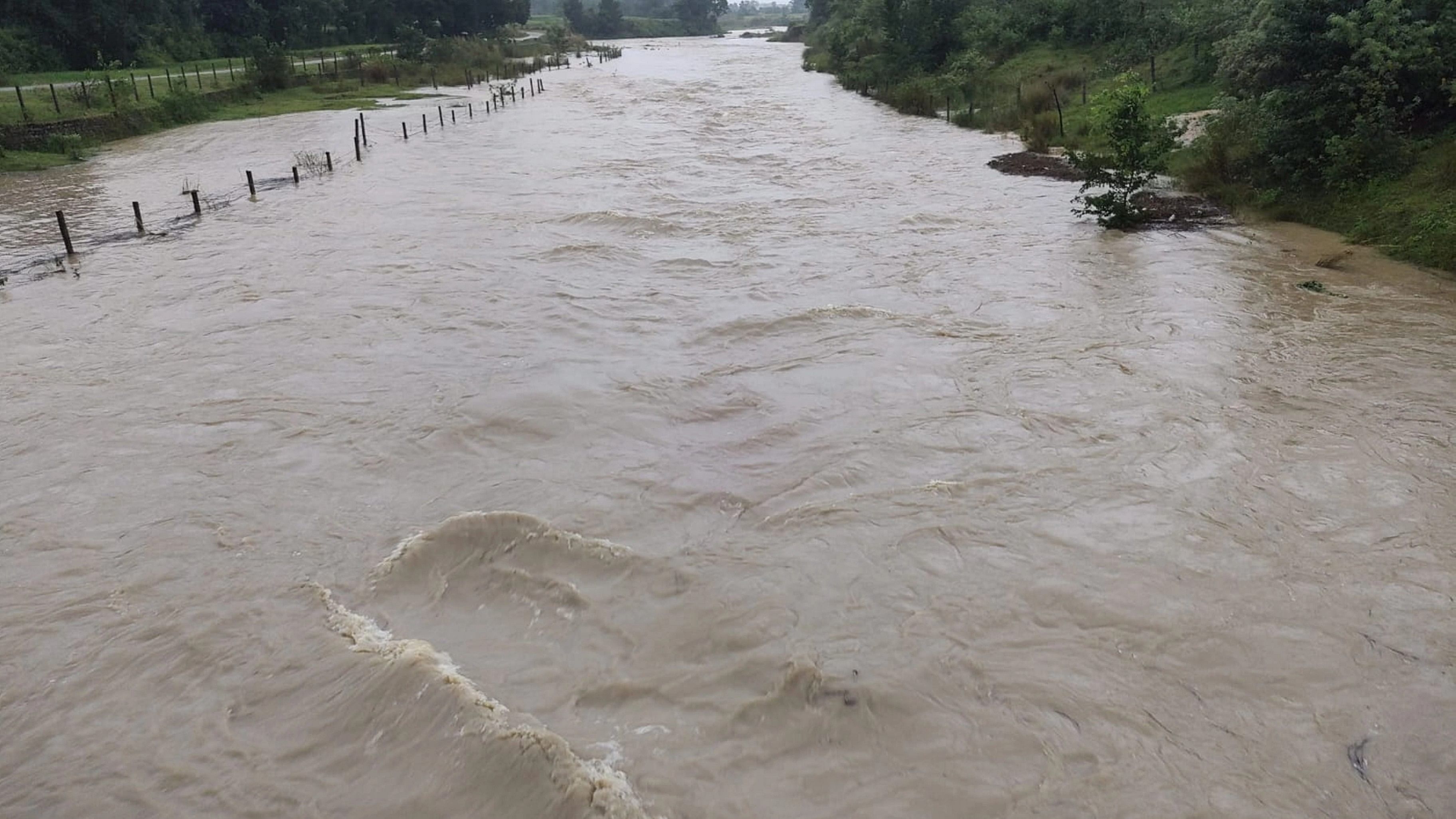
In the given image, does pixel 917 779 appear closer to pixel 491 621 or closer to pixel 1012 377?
pixel 491 621

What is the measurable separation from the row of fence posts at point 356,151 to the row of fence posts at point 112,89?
6796mm

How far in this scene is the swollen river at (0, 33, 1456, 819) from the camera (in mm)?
4973

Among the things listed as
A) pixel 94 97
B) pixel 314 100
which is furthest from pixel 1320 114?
pixel 314 100

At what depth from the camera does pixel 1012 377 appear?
9.74 m

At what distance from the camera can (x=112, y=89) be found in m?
31.4

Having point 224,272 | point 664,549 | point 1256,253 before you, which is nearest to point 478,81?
point 224,272

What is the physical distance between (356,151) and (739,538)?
23.4m

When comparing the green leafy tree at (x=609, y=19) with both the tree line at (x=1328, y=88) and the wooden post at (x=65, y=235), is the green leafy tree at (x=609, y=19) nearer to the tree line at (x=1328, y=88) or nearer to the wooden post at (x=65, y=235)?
the tree line at (x=1328, y=88)

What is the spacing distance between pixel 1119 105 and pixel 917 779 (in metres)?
13.9

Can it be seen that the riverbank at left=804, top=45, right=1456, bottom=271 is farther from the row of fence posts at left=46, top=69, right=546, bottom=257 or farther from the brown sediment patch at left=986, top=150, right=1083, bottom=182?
the row of fence posts at left=46, top=69, right=546, bottom=257

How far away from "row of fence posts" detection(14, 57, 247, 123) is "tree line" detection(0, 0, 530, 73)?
2.79 metres

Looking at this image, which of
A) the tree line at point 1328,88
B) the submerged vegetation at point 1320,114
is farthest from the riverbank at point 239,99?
the tree line at point 1328,88

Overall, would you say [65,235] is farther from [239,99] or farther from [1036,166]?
[239,99]

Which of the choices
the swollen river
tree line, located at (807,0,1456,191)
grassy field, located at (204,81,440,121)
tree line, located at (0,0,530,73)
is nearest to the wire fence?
the swollen river
